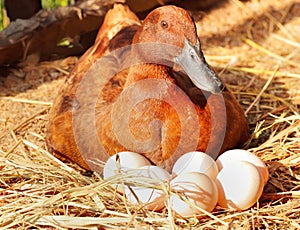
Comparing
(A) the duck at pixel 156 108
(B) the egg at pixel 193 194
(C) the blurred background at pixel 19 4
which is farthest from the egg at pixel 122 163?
(C) the blurred background at pixel 19 4

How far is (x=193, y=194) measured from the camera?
2.52 m

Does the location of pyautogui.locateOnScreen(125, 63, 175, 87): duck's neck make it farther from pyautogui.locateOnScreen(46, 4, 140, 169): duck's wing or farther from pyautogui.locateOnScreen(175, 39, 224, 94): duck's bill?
pyautogui.locateOnScreen(46, 4, 140, 169): duck's wing

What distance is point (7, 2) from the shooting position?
4488 mm

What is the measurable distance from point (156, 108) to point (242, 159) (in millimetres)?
426

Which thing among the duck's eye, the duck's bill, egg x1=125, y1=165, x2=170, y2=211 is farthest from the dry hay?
the duck's eye

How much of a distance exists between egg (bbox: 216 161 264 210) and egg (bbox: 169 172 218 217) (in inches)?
2.8

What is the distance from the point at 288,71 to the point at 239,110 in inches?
44.0

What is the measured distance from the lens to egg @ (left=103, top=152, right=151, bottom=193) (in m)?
2.78

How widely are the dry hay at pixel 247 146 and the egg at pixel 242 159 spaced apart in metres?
0.12

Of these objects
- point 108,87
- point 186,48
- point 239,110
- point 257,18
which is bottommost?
point 257,18

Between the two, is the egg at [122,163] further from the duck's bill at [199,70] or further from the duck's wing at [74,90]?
the duck's bill at [199,70]

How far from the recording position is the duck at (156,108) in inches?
111

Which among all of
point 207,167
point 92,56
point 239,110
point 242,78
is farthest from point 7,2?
point 207,167

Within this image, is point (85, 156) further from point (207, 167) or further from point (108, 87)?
point (207, 167)
